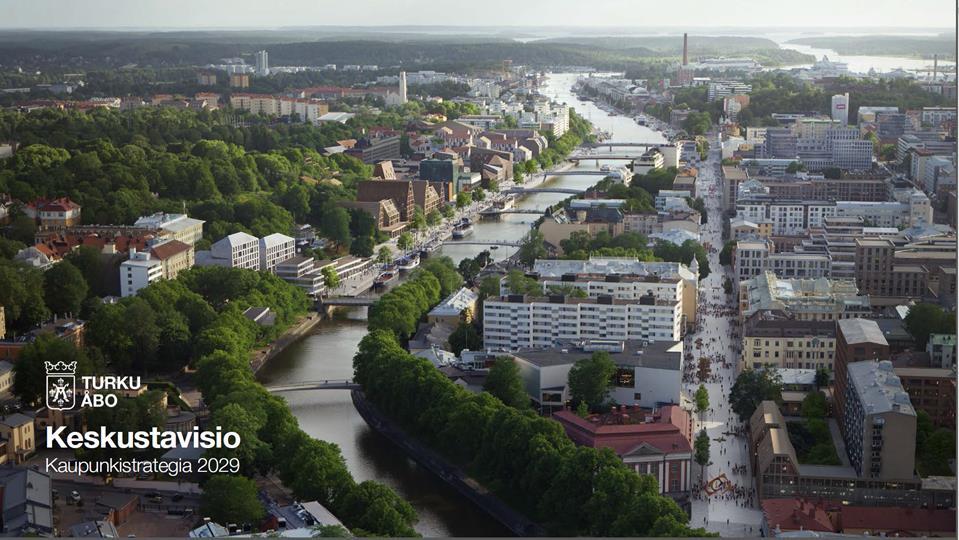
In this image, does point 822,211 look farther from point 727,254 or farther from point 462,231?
point 462,231

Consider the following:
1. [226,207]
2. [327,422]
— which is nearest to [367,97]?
[226,207]

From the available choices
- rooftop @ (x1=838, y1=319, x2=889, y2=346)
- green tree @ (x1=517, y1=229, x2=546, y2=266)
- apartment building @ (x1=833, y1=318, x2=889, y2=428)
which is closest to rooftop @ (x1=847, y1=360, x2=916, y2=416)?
apartment building @ (x1=833, y1=318, x2=889, y2=428)

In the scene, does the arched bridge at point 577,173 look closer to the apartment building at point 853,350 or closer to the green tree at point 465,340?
the green tree at point 465,340

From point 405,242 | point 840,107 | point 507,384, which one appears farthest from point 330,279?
point 840,107

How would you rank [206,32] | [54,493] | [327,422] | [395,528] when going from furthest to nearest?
[327,422]
[206,32]
[395,528]
[54,493]

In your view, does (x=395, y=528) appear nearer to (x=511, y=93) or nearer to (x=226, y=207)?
(x=226, y=207)

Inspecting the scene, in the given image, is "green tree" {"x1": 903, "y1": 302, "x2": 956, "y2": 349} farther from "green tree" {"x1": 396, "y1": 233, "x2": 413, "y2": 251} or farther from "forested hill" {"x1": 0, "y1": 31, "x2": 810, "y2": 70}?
"green tree" {"x1": 396, "y1": 233, "x2": 413, "y2": 251}
